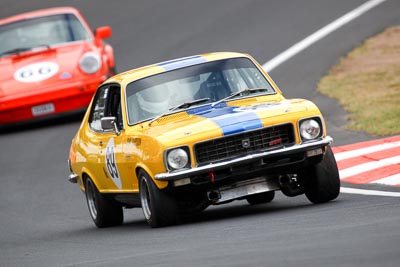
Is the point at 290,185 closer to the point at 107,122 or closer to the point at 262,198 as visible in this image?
the point at 262,198

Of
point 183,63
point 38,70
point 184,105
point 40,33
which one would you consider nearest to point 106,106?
point 183,63

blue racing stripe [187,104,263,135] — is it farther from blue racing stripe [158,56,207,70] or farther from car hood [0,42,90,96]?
car hood [0,42,90,96]

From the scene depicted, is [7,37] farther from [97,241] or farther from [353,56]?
[97,241]

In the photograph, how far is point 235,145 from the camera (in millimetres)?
9938

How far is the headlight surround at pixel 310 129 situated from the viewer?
1008 centimetres

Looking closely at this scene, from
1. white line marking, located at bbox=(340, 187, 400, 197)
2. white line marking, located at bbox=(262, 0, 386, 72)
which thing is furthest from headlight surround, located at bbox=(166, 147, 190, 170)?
white line marking, located at bbox=(262, 0, 386, 72)

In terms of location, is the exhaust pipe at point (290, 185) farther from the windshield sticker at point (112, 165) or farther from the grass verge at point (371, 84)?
the grass verge at point (371, 84)

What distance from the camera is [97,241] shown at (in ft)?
34.0

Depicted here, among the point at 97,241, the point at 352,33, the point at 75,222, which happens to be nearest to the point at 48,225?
the point at 75,222

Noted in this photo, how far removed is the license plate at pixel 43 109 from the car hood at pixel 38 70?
29 cm

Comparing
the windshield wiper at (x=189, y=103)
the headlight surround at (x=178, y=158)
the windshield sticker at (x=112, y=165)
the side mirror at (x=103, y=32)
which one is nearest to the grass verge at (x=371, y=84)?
the side mirror at (x=103, y=32)

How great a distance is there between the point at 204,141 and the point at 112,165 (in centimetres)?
148

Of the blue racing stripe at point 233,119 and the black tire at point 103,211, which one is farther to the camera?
the black tire at point 103,211

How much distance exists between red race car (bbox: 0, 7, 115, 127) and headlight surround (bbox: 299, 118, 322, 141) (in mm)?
9215
